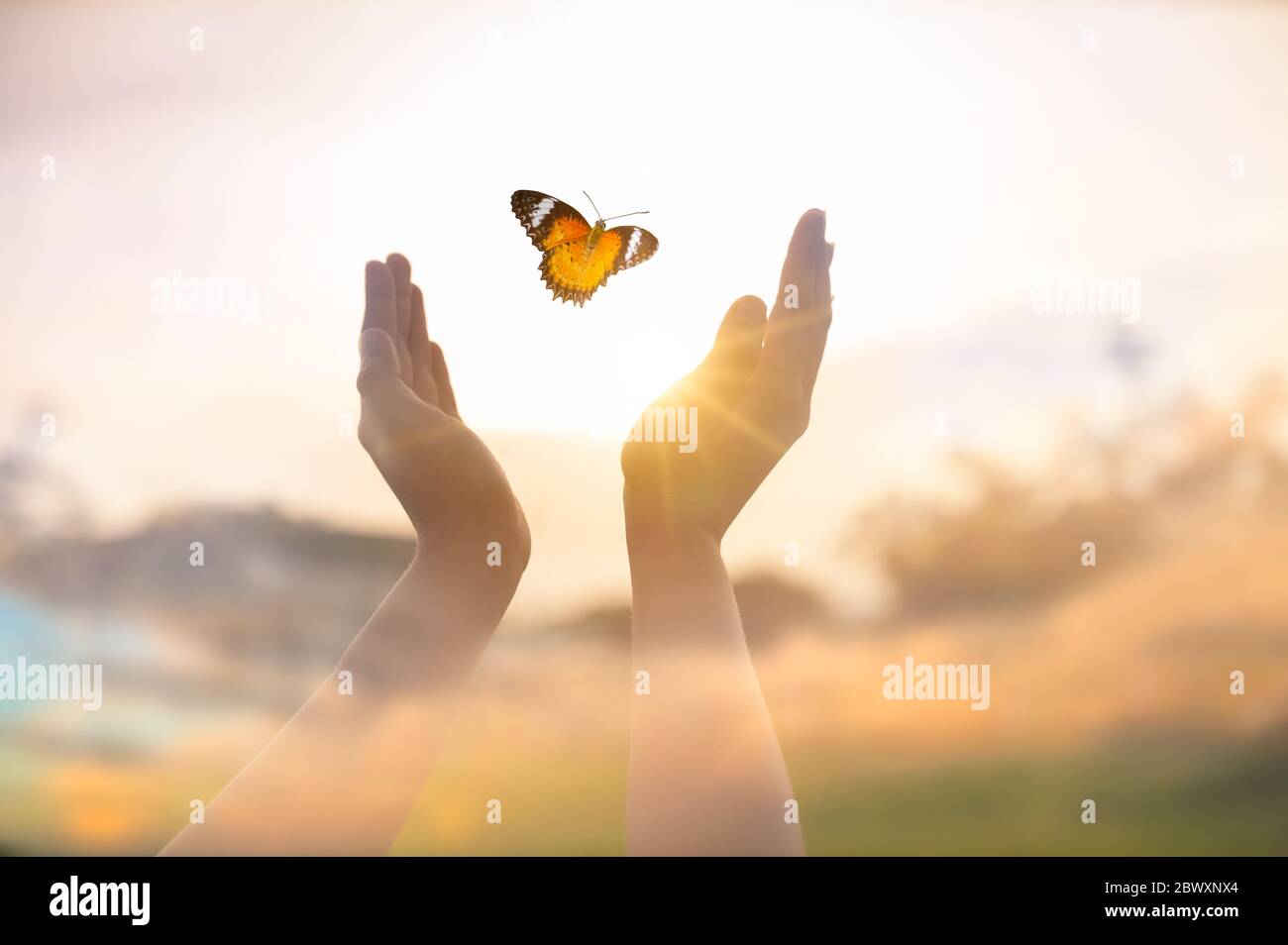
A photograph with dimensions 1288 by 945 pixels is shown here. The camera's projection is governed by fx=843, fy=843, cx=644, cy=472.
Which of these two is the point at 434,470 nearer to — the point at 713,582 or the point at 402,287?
the point at 402,287

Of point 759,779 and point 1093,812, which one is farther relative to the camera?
point 1093,812

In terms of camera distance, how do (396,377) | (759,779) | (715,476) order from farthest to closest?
(396,377) < (715,476) < (759,779)

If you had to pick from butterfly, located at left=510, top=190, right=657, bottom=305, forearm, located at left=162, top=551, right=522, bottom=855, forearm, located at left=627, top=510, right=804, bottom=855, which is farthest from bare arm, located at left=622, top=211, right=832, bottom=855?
forearm, located at left=162, top=551, right=522, bottom=855

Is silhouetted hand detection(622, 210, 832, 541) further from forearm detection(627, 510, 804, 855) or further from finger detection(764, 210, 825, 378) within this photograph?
forearm detection(627, 510, 804, 855)

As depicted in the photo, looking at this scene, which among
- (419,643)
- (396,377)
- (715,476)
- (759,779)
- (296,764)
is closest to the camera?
(759,779)

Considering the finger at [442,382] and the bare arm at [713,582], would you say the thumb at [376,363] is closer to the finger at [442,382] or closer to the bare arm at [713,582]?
the finger at [442,382]

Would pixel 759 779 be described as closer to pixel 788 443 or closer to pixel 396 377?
pixel 788 443
